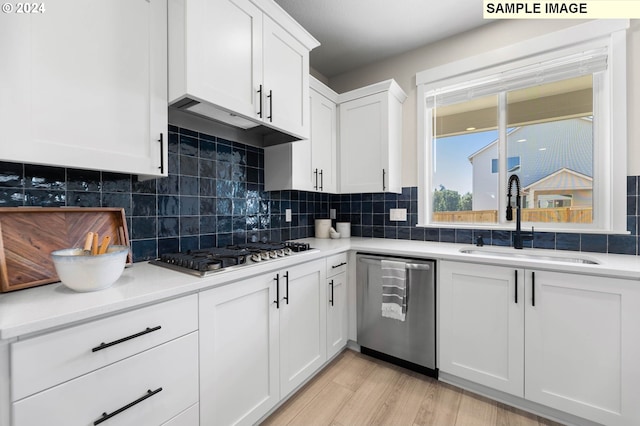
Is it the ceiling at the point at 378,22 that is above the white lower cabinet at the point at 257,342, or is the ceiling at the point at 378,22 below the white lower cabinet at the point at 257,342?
above

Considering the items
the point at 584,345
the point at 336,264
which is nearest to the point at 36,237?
the point at 336,264

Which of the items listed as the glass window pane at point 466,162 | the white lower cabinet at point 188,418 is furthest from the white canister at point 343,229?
the white lower cabinet at point 188,418

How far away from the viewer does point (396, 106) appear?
2.53m

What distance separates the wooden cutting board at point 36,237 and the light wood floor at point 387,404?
4.41ft

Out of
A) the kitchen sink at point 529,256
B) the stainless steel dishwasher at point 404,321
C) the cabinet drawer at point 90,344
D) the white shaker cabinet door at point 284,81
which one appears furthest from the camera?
the stainless steel dishwasher at point 404,321

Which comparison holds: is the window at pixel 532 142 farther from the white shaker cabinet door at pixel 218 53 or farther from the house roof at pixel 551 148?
the white shaker cabinet door at pixel 218 53

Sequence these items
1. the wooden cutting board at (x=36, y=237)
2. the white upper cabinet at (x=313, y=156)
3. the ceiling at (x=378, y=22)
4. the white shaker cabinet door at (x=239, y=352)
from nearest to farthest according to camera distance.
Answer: the wooden cutting board at (x=36, y=237)
the white shaker cabinet door at (x=239, y=352)
the ceiling at (x=378, y=22)
the white upper cabinet at (x=313, y=156)

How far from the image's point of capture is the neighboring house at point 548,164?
6.37 ft

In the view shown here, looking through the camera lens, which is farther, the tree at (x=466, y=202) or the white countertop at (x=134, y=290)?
the tree at (x=466, y=202)

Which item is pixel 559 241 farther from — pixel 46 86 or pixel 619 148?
pixel 46 86

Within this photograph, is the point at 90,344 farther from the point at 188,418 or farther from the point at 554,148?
the point at 554,148

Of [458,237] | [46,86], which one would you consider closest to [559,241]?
[458,237]

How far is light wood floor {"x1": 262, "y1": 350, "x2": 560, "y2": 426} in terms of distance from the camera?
154cm

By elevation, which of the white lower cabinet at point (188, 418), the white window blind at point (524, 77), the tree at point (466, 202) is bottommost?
the white lower cabinet at point (188, 418)
